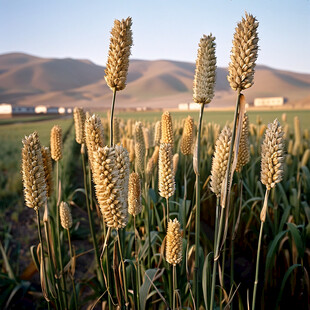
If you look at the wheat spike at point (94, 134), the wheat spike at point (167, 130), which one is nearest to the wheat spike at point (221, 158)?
the wheat spike at point (94, 134)

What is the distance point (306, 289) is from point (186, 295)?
1099 mm

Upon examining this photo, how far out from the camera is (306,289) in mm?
2385

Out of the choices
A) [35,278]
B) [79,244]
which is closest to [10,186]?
[79,244]

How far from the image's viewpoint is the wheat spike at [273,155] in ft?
4.04

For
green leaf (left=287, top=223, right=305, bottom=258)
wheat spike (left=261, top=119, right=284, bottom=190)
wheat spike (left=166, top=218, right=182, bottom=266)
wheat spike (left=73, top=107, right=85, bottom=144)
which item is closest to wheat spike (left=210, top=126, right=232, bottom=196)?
wheat spike (left=261, top=119, right=284, bottom=190)

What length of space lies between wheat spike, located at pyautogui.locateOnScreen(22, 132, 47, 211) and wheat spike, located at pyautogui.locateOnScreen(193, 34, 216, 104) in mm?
728

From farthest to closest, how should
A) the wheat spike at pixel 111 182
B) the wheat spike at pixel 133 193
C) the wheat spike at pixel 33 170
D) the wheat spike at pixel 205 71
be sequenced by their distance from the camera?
the wheat spike at pixel 133 193 < the wheat spike at pixel 33 170 < the wheat spike at pixel 205 71 < the wheat spike at pixel 111 182

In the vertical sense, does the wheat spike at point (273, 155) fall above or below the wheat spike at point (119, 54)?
below

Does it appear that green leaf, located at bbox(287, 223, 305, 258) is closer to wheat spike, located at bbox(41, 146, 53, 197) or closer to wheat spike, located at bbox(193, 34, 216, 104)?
wheat spike, located at bbox(193, 34, 216, 104)

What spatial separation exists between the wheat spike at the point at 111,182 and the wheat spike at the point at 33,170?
1.26 feet

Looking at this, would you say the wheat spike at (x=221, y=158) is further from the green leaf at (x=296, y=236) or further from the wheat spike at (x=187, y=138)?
the green leaf at (x=296, y=236)

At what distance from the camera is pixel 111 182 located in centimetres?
102

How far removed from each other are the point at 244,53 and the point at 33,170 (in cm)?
100

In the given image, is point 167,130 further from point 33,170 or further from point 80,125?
point 33,170
